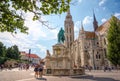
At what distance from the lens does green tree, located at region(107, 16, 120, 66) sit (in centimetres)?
3509

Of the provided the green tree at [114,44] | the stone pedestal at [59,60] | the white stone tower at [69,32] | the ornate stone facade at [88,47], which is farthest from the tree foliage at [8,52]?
the green tree at [114,44]

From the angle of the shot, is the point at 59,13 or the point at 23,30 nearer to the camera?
the point at 59,13

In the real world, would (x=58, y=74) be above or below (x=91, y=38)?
below

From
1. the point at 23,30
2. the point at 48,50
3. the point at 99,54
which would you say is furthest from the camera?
the point at 99,54

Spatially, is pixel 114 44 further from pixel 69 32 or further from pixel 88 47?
pixel 69 32

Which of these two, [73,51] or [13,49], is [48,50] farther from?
[13,49]

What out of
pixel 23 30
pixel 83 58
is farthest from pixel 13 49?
pixel 23 30

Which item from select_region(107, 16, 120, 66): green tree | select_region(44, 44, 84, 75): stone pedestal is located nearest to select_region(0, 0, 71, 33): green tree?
select_region(44, 44, 84, 75): stone pedestal

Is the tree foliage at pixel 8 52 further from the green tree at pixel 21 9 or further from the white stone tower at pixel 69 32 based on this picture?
the green tree at pixel 21 9

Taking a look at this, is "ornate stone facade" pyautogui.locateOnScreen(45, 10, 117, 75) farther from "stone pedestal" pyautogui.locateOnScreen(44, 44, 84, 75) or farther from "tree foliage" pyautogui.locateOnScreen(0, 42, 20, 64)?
"tree foliage" pyautogui.locateOnScreen(0, 42, 20, 64)

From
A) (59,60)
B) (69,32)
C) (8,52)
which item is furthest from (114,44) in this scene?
(8,52)

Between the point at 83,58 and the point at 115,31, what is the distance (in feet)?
102

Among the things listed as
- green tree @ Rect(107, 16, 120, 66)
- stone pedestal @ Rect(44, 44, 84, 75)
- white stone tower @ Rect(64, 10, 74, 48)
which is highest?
white stone tower @ Rect(64, 10, 74, 48)

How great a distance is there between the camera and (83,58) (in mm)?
66500
